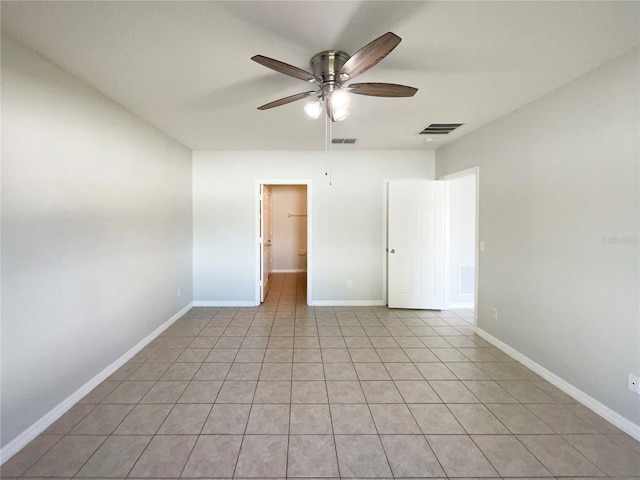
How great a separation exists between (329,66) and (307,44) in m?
0.19

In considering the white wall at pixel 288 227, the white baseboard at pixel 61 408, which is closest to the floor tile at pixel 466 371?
the white baseboard at pixel 61 408

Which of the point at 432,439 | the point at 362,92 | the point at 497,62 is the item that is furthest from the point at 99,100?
the point at 432,439

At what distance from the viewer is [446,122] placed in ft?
10.3

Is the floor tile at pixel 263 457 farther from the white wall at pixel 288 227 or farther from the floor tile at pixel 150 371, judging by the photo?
the white wall at pixel 288 227

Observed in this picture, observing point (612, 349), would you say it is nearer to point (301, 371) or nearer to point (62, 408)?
point (301, 371)

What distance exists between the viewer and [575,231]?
215 cm

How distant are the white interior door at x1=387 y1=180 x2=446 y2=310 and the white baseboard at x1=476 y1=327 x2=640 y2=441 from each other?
1.32m

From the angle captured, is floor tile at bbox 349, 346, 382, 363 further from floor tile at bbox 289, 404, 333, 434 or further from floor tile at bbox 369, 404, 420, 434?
floor tile at bbox 289, 404, 333, 434

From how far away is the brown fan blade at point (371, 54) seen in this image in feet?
4.25

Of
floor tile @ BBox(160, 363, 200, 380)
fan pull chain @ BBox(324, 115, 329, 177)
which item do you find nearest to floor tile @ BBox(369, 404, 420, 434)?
floor tile @ BBox(160, 363, 200, 380)

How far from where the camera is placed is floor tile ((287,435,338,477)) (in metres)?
1.52

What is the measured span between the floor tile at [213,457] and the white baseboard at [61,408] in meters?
1.07

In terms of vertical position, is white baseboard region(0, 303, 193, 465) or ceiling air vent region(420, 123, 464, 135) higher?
ceiling air vent region(420, 123, 464, 135)

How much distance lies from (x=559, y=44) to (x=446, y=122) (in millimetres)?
1409
